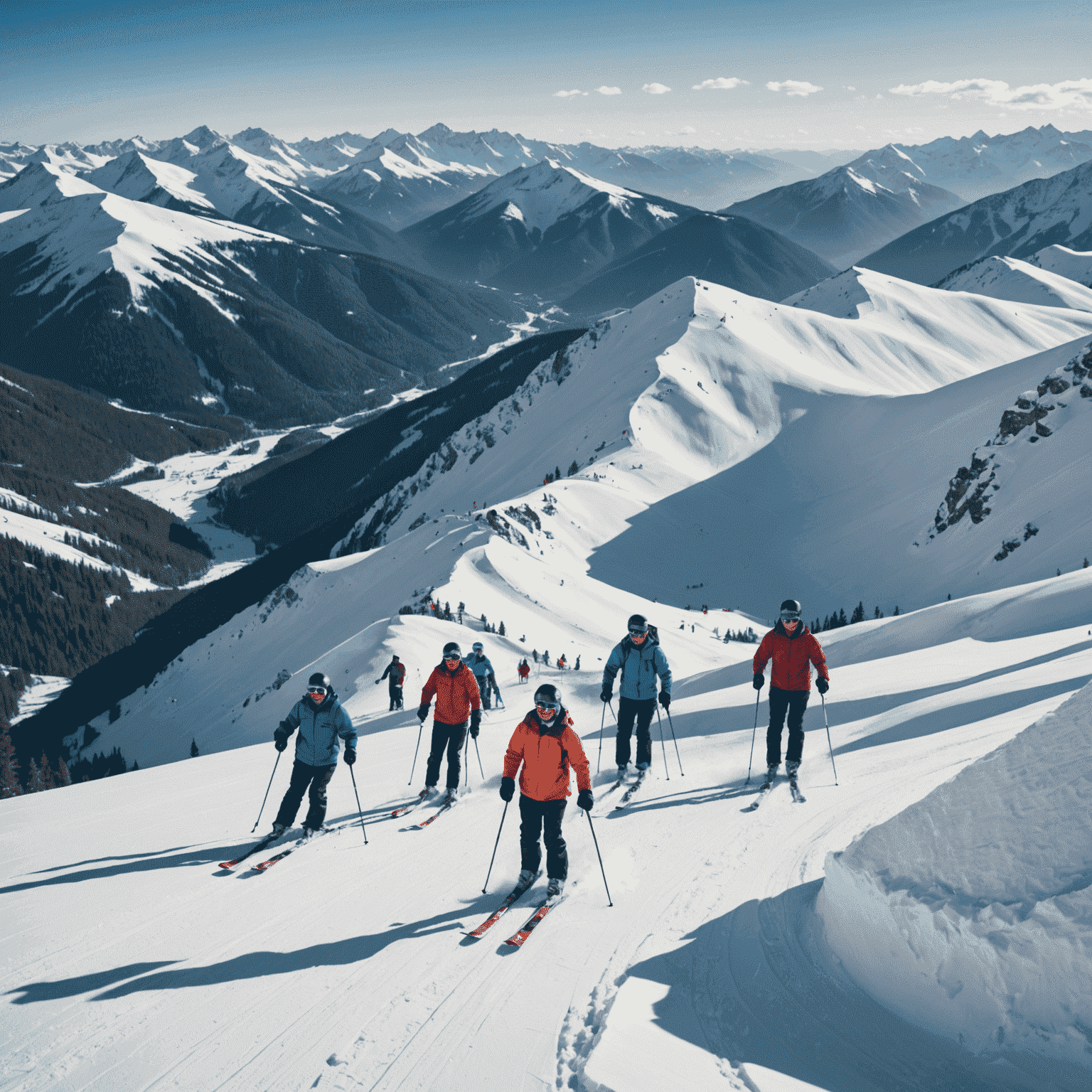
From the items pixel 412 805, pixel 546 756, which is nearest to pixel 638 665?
pixel 546 756

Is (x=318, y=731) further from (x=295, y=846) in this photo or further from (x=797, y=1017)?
(x=797, y=1017)

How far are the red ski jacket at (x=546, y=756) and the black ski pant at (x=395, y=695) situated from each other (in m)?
15.5

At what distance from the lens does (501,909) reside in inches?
329

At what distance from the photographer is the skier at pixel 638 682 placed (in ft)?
38.0

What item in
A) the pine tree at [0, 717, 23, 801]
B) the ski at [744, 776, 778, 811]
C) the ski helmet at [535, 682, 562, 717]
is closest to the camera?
the ski helmet at [535, 682, 562, 717]

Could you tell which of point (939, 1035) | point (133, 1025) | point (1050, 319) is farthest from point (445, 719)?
point (1050, 319)

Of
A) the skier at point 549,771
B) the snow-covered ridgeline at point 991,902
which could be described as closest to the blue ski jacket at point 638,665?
the skier at point 549,771

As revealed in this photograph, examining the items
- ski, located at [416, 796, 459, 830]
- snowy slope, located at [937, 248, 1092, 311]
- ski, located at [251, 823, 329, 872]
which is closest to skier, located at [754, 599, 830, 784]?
ski, located at [416, 796, 459, 830]

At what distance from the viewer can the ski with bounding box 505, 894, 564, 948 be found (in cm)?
773

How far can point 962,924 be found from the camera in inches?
226

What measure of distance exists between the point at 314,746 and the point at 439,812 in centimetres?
230

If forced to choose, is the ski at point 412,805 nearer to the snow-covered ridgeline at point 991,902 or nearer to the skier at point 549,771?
the skier at point 549,771

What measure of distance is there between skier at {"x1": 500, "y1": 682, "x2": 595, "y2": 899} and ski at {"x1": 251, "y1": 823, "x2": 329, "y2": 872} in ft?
11.3

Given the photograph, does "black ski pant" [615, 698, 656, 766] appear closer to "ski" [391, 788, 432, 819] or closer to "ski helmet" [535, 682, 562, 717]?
"ski" [391, 788, 432, 819]
